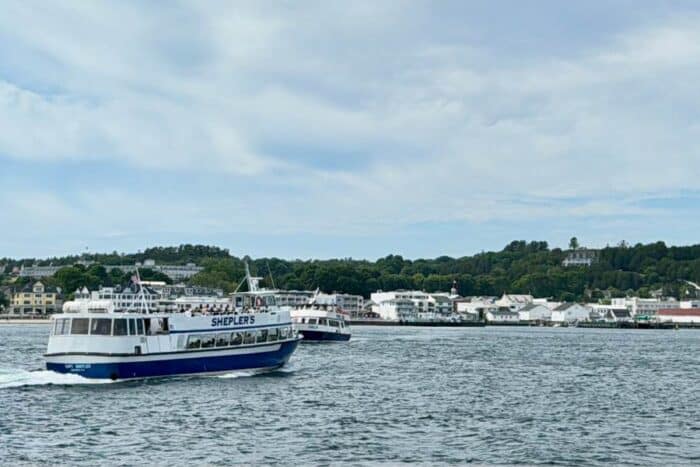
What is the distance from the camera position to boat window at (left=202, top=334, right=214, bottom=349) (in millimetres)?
62550

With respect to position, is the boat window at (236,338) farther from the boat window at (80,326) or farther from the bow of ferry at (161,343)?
the boat window at (80,326)

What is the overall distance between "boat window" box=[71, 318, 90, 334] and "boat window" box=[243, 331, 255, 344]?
37.7 ft

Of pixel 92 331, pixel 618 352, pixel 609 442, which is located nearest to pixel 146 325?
pixel 92 331

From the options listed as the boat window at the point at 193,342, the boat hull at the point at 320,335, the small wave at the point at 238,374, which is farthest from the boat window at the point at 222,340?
the boat hull at the point at 320,335

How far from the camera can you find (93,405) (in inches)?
1930

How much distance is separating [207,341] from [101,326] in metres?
7.59

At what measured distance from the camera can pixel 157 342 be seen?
196 feet

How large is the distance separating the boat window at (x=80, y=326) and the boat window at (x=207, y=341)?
778 cm

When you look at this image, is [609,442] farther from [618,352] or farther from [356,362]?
[618,352]

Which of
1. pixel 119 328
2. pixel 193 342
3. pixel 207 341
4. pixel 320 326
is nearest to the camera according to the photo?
pixel 119 328

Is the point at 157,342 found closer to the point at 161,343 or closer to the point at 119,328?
the point at 161,343

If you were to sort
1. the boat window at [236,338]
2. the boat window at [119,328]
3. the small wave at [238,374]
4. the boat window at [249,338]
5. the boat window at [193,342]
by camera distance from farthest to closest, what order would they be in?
the boat window at [249,338] < the boat window at [236,338] < the small wave at [238,374] < the boat window at [193,342] < the boat window at [119,328]

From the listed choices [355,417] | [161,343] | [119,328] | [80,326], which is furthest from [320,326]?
[355,417]

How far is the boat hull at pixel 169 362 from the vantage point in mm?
57344
